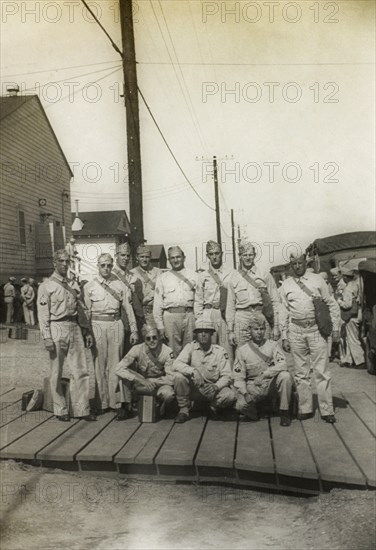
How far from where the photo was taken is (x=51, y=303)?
5645mm

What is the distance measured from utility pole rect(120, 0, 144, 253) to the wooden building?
24.5ft

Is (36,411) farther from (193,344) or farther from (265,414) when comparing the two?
(265,414)

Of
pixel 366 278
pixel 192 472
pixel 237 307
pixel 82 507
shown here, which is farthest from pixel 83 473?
pixel 366 278

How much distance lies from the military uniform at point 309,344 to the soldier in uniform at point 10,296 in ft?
36.8

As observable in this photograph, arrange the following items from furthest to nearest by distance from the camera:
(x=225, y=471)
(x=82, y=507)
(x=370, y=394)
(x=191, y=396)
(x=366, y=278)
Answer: (x=366, y=278), (x=370, y=394), (x=191, y=396), (x=225, y=471), (x=82, y=507)

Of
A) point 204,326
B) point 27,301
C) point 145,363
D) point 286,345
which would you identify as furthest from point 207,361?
point 27,301

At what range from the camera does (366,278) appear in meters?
8.96

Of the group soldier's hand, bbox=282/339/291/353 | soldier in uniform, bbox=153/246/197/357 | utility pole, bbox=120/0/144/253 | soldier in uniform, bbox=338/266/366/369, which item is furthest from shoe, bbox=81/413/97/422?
soldier in uniform, bbox=338/266/366/369

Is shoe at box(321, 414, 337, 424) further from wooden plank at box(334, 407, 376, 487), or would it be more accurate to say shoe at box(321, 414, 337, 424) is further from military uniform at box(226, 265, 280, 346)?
military uniform at box(226, 265, 280, 346)

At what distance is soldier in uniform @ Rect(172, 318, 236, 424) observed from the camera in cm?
541

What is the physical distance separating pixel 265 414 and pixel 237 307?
1183 mm

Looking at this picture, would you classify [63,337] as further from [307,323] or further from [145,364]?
[307,323]

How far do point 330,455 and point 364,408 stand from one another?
158 cm

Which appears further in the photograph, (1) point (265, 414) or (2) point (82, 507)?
(1) point (265, 414)
